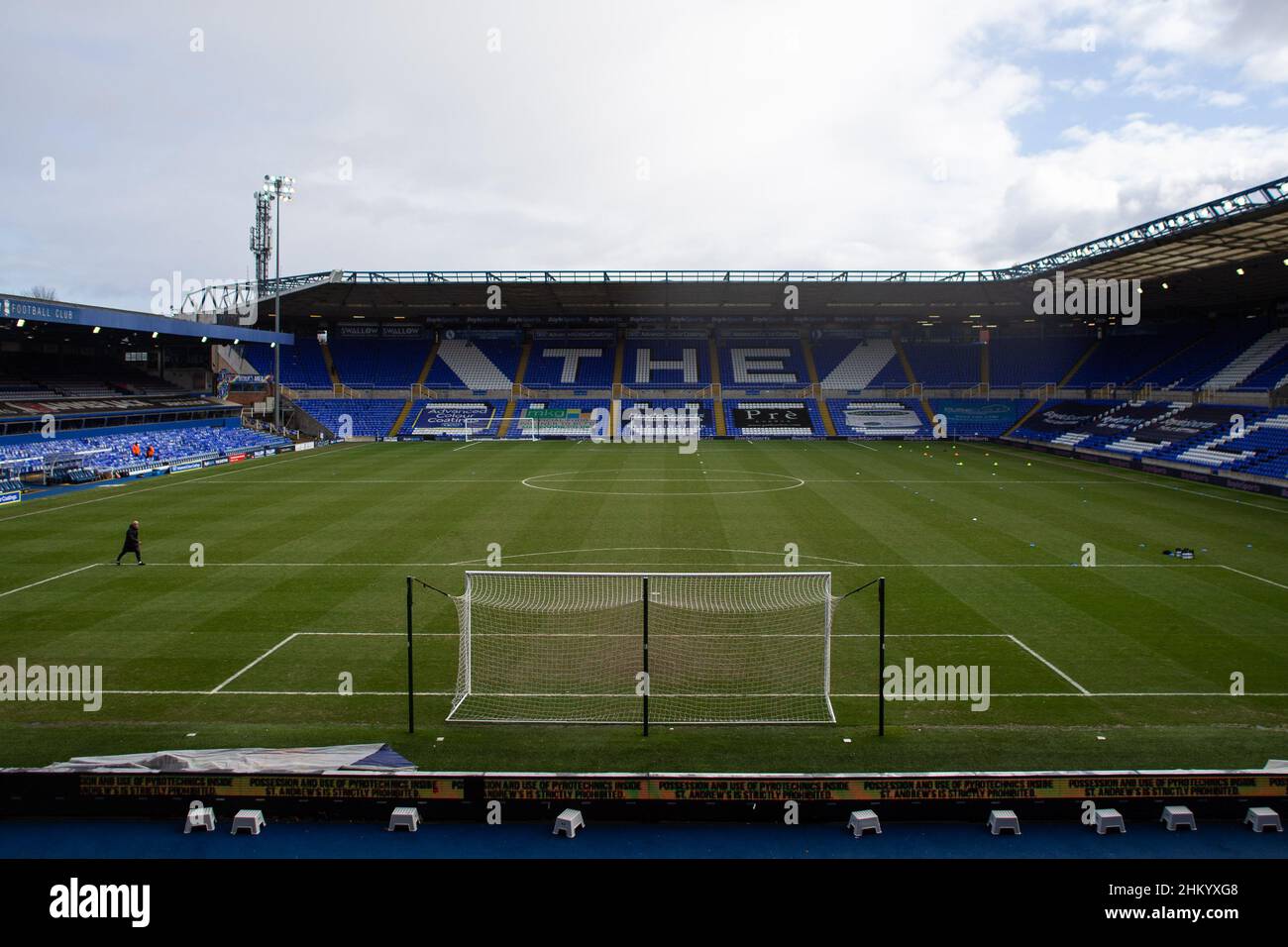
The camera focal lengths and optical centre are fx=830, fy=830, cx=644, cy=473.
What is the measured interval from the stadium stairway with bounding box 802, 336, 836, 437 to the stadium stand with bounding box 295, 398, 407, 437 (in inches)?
1298

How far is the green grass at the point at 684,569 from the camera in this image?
34.3 ft

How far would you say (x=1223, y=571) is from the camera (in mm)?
19281

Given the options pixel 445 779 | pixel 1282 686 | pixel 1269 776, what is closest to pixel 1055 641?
pixel 1282 686

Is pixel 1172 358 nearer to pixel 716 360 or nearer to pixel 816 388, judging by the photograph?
pixel 816 388

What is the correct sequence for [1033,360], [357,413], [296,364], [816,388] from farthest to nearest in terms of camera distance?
[296,364] → [816,388] → [1033,360] → [357,413]

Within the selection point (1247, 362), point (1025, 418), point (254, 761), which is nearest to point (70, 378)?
point (254, 761)

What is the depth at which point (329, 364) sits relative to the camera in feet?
228

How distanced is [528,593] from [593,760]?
7593mm

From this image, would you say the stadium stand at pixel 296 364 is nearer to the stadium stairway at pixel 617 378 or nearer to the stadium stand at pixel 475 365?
the stadium stand at pixel 475 365

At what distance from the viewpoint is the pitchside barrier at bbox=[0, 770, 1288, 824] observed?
25.5ft

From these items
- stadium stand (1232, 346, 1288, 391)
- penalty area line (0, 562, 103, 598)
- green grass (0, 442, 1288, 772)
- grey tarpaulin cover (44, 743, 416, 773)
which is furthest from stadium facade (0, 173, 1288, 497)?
grey tarpaulin cover (44, 743, 416, 773)

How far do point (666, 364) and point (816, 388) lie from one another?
12.8 metres

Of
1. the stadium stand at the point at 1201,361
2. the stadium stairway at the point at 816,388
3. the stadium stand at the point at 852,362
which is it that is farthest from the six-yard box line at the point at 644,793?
the stadium stand at the point at 852,362
